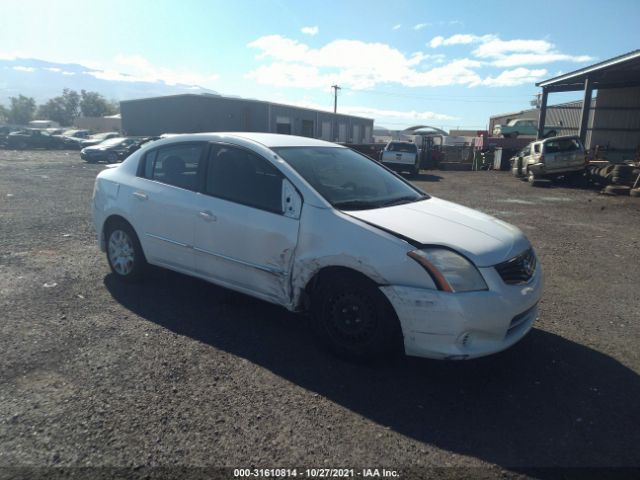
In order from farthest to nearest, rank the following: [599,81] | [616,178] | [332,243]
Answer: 1. [599,81]
2. [616,178]
3. [332,243]

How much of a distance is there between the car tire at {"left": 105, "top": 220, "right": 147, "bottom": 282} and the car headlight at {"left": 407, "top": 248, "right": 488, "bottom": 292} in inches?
119

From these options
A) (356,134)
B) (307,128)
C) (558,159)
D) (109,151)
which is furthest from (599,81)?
(356,134)

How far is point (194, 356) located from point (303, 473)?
1474mm

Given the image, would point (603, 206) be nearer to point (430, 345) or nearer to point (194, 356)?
point (430, 345)

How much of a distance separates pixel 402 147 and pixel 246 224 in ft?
68.7

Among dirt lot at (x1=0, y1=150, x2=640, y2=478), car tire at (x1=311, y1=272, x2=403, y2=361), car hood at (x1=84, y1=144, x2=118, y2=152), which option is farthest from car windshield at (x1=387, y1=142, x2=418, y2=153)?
car tire at (x1=311, y1=272, x2=403, y2=361)

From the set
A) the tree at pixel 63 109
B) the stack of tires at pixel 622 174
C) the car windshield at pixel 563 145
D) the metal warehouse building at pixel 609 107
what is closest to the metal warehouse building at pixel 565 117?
the metal warehouse building at pixel 609 107

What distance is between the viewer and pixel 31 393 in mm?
2975

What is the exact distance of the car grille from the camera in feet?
10.6

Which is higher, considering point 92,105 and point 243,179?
point 92,105

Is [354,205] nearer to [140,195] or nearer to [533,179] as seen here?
[140,195]

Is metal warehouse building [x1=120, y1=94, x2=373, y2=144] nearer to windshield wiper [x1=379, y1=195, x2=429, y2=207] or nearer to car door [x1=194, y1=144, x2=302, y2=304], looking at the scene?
car door [x1=194, y1=144, x2=302, y2=304]

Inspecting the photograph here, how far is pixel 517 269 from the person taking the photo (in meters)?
3.35

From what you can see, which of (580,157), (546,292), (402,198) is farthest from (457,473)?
(580,157)
